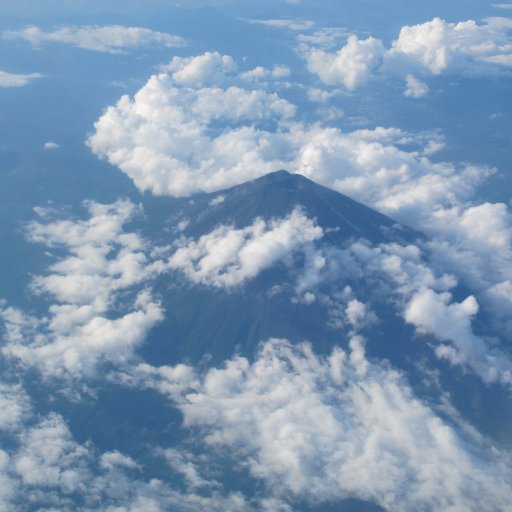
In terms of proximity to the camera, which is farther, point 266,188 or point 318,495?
point 266,188

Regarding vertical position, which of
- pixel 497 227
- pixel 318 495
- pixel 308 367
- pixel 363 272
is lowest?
pixel 318 495

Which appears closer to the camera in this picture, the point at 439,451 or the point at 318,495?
the point at 318,495

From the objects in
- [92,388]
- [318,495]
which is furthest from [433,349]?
[92,388]

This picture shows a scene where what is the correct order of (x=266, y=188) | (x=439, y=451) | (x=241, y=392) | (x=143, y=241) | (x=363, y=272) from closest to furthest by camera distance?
1. (x=439, y=451)
2. (x=241, y=392)
3. (x=363, y=272)
4. (x=266, y=188)
5. (x=143, y=241)

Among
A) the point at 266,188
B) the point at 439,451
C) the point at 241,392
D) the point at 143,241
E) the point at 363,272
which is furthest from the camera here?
the point at 143,241

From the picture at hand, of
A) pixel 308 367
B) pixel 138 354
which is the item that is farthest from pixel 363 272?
pixel 138 354

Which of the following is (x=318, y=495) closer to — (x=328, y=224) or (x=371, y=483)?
(x=371, y=483)

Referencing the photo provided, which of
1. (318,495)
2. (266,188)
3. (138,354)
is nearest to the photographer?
(318,495)

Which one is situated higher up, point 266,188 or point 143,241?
point 266,188

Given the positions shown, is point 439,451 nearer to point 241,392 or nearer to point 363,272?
point 241,392
